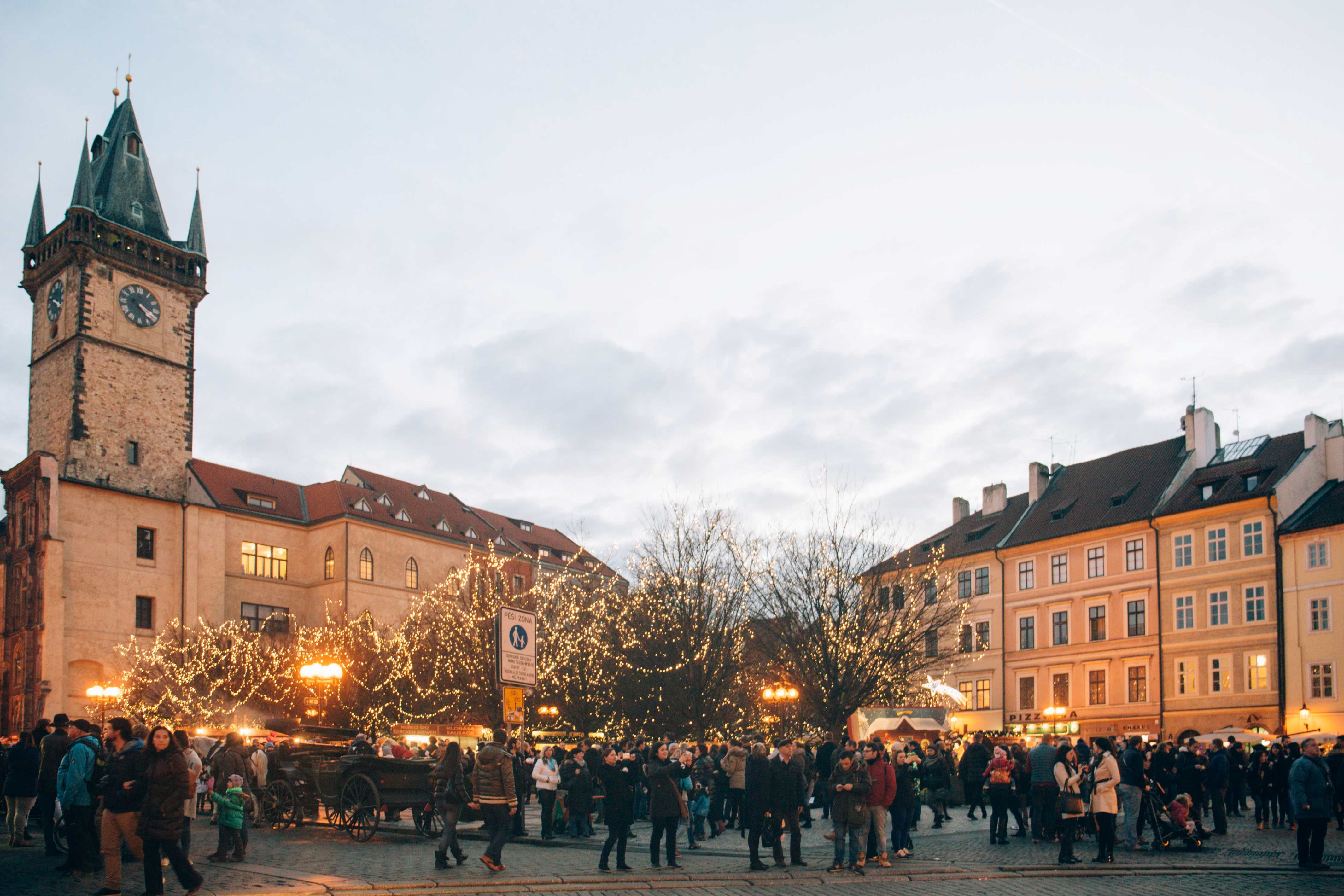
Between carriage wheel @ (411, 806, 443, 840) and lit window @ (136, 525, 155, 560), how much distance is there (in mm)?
43113

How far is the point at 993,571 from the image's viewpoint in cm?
5734

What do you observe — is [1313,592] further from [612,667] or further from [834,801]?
[834,801]

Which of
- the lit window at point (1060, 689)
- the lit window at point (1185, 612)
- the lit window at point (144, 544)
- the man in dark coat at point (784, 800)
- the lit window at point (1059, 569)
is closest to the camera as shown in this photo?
the man in dark coat at point (784, 800)

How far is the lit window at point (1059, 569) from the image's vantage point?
Answer: 53.8 meters

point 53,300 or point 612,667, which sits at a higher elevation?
point 53,300

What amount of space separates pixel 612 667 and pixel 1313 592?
84.7 ft

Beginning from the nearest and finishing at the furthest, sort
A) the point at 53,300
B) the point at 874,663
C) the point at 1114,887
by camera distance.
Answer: the point at 1114,887 < the point at 874,663 < the point at 53,300

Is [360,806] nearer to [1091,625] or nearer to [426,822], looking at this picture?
[426,822]

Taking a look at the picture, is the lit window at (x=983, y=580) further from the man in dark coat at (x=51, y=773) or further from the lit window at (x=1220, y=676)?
the man in dark coat at (x=51, y=773)

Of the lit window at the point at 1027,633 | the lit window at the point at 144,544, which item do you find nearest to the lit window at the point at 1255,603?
the lit window at the point at 1027,633

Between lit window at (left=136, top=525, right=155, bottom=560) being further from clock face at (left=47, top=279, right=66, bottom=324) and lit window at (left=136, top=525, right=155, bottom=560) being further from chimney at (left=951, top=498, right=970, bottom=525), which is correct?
chimney at (left=951, top=498, right=970, bottom=525)

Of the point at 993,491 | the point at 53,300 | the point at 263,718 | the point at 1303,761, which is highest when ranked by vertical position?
the point at 53,300

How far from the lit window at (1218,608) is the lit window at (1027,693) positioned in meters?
9.08

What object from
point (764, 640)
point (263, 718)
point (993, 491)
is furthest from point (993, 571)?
point (263, 718)
